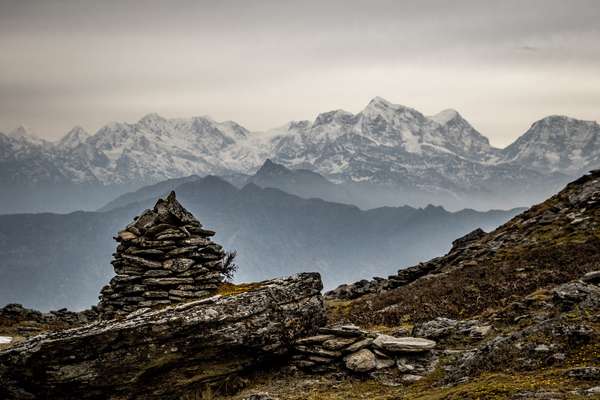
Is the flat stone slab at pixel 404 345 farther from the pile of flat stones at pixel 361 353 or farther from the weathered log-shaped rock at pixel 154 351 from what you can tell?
the weathered log-shaped rock at pixel 154 351

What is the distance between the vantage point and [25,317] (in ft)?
192

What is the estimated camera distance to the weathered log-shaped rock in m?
21.6

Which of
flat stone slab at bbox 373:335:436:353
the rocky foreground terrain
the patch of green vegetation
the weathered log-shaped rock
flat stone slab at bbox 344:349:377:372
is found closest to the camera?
the rocky foreground terrain

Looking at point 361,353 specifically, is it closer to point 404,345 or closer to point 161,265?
point 404,345

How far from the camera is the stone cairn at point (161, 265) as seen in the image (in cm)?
2692

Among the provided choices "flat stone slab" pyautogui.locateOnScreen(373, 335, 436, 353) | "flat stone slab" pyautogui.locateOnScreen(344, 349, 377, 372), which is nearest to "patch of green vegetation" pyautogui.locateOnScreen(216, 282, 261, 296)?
"flat stone slab" pyautogui.locateOnScreen(344, 349, 377, 372)

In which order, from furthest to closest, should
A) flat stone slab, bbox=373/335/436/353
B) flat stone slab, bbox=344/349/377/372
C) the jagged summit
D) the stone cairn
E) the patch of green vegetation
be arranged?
the jagged summit
the stone cairn
the patch of green vegetation
flat stone slab, bbox=373/335/436/353
flat stone slab, bbox=344/349/377/372

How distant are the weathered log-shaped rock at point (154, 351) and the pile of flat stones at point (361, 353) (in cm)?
119

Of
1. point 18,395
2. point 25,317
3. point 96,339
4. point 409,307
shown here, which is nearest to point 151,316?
point 96,339

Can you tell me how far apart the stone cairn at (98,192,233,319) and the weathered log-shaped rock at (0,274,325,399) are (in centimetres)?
268

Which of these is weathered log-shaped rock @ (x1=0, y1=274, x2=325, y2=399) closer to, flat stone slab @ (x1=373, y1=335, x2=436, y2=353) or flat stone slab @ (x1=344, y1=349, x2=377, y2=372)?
flat stone slab @ (x1=344, y1=349, x2=377, y2=372)

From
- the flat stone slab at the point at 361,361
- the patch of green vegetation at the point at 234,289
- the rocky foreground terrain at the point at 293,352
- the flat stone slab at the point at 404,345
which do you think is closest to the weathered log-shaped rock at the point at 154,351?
the rocky foreground terrain at the point at 293,352

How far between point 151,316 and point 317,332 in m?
7.85

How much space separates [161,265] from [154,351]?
19.5ft
